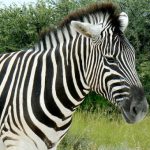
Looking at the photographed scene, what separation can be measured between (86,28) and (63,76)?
619mm

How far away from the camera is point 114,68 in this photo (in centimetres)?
509

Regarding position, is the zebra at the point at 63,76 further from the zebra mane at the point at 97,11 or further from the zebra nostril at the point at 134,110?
the zebra nostril at the point at 134,110

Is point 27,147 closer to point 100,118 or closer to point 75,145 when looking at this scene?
point 75,145

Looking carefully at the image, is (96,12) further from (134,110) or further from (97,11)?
(134,110)

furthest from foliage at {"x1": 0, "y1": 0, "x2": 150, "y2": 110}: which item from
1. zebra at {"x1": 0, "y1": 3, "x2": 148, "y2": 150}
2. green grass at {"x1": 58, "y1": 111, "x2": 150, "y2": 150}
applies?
zebra at {"x1": 0, "y1": 3, "x2": 148, "y2": 150}

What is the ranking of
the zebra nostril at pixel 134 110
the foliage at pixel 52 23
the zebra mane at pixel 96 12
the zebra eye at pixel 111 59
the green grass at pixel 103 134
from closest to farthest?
1. the zebra nostril at pixel 134 110
2. the zebra eye at pixel 111 59
3. the zebra mane at pixel 96 12
4. the green grass at pixel 103 134
5. the foliage at pixel 52 23

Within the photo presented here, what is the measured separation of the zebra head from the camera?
16.3ft

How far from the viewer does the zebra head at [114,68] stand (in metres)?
4.96

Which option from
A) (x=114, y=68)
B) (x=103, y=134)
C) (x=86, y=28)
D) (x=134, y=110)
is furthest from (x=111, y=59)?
(x=103, y=134)

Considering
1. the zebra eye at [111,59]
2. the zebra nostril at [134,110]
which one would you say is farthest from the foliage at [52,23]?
the zebra nostril at [134,110]

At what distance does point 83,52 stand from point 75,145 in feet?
14.8

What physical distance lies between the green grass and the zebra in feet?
13.5

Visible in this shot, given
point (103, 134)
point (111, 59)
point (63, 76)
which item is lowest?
point (103, 134)

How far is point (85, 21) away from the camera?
5555 mm
